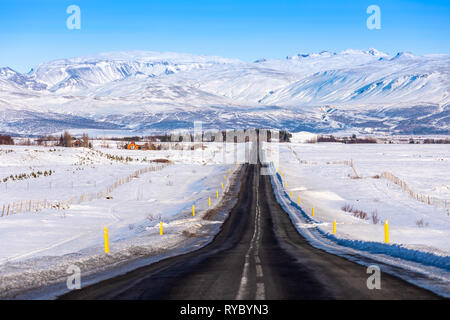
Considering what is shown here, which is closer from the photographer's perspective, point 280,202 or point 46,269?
point 46,269

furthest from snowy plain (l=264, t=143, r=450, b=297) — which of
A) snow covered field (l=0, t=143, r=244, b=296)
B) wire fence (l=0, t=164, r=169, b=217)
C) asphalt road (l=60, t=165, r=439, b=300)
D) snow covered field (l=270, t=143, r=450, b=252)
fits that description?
wire fence (l=0, t=164, r=169, b=217)

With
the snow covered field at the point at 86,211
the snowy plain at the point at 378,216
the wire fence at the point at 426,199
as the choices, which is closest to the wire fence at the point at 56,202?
the snow covered field at the point at 86,211

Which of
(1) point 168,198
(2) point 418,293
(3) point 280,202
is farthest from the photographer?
(1) point 168,198

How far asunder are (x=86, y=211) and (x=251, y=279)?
2828 centimetres

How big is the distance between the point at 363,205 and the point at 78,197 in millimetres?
27957

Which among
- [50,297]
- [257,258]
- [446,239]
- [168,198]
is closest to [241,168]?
[168,198]

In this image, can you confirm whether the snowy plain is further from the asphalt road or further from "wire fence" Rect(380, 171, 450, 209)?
the asphalt road

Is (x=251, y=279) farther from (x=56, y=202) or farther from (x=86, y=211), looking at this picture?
(x=56, y=202)

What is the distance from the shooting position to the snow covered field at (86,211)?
1755cm

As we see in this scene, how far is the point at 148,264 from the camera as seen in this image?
654 inches

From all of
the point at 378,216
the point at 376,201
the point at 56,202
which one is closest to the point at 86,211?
the point at 56,202

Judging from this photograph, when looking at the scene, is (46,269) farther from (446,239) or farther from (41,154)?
(41,154)

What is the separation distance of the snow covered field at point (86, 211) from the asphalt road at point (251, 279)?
2.44m
